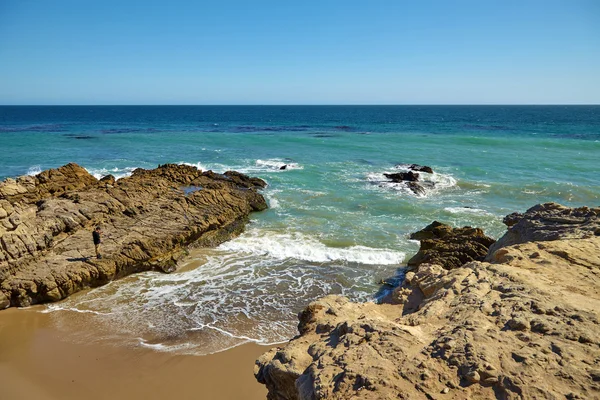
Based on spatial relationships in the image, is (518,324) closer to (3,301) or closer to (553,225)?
(553,225)

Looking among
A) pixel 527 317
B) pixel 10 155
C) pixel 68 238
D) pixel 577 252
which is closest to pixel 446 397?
pixel 527 317

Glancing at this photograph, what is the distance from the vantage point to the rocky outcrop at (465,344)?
392 centimetres

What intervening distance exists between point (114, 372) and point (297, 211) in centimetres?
1169

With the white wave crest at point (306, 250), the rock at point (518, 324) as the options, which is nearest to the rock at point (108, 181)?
the white wave crest at point (306, 250)

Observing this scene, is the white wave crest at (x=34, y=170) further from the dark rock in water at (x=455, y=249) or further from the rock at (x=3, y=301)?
the dark rock in water at (x=455, y=249)

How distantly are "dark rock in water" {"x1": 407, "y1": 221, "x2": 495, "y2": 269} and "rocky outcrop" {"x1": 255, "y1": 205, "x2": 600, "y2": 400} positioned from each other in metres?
4.72

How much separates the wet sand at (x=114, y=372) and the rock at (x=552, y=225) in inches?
223

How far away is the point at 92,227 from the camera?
42.7ft

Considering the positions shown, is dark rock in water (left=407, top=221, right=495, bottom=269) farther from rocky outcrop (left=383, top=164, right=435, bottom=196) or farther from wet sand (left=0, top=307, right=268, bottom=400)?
rocky outcrop (left=383, top=164, right=435, bottom=196)

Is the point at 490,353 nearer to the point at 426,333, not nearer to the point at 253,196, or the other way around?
the point at 426,333

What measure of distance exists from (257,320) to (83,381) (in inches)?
149

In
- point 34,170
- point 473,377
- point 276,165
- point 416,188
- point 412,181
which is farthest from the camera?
point 276,165

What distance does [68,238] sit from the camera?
12.2 meters

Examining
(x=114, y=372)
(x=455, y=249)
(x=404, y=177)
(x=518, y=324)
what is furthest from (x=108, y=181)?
(x=518, y=324)
